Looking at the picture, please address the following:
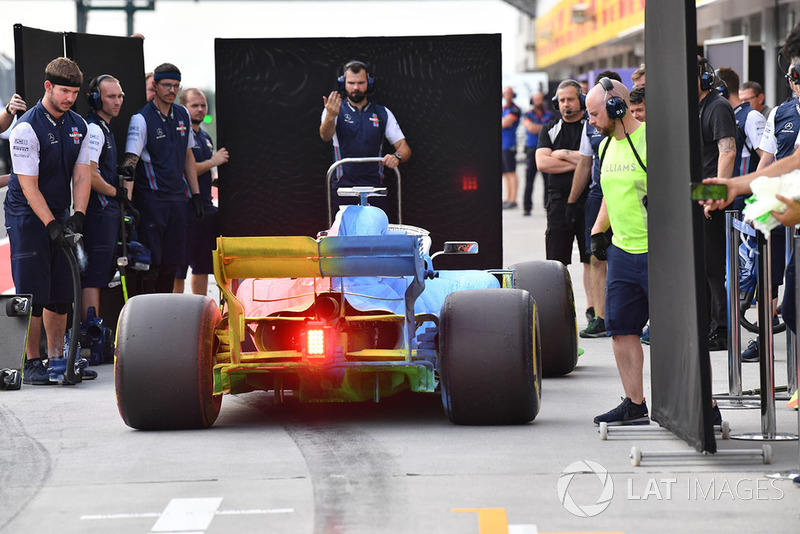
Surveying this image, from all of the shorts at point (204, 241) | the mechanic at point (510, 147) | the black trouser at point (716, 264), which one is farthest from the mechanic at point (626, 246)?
the mechanic at point (510, 147)

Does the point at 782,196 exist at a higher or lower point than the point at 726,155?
lower

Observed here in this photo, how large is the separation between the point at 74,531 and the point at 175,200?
19.4ft

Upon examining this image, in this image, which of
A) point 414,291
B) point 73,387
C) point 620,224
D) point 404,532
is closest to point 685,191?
point 620,224

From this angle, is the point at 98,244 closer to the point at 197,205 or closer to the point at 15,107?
the point at 15,107

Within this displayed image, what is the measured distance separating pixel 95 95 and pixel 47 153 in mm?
1038

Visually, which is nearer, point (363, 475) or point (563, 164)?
point (363, 475)

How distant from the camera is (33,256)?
9.45 meters

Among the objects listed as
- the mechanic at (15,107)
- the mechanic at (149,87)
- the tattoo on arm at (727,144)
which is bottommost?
the tattoo on arm at (727,144)

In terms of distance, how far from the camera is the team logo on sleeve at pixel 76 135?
951 cm

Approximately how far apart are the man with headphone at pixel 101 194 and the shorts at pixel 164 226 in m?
0.51

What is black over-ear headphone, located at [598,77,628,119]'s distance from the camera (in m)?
7.27

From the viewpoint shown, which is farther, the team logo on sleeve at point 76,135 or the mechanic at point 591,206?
the mechanic at point 591,206

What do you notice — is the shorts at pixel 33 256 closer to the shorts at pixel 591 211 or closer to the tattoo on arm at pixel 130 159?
the tattoo on arm at pixel 130 159

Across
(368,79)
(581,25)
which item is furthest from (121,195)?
(581,25)
